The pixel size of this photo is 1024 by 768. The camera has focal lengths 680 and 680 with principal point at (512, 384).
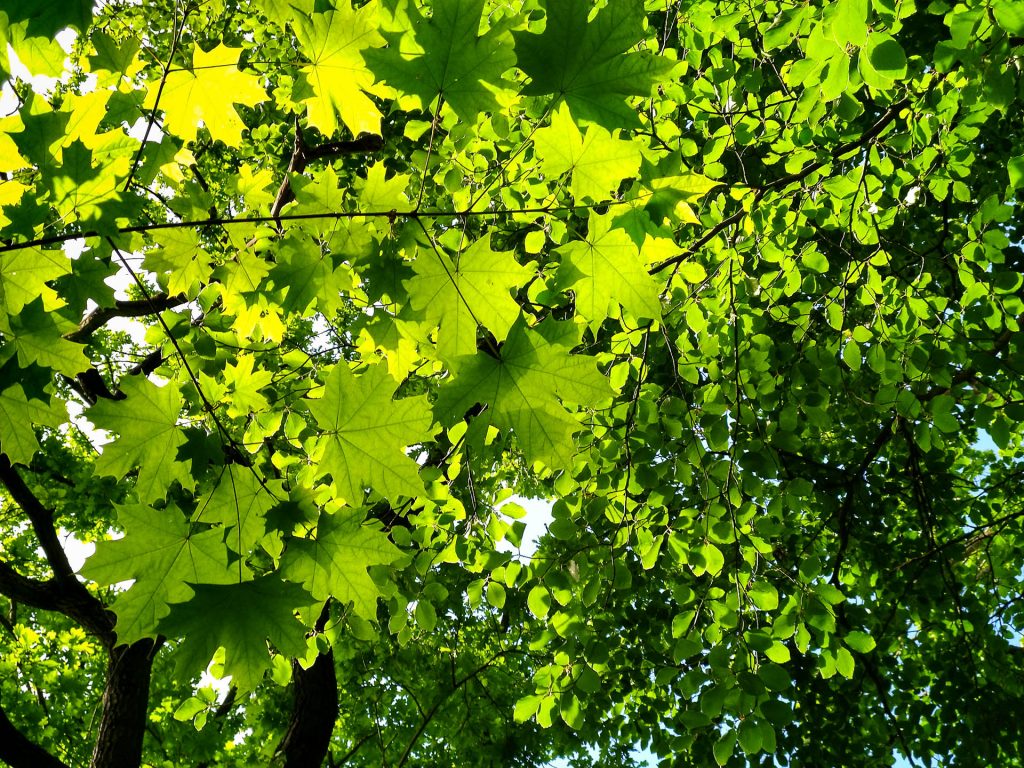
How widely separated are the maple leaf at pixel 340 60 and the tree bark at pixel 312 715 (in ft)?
15.0

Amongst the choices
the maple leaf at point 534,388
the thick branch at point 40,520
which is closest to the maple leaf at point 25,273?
the maple leaf at point 534,388

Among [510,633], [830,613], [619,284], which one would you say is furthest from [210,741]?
[619,284]

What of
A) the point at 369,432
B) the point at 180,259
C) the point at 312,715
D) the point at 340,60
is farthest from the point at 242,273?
the point at 312,715

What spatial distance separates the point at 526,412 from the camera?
4.79ft

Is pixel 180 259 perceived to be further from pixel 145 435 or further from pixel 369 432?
pixel 369 432

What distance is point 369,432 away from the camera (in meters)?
1.43

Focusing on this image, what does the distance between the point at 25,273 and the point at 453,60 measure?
42.8 inches

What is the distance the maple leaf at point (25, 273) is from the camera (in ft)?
4.99

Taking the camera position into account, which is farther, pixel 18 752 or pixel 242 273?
pixel 18 752

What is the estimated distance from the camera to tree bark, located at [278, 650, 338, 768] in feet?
17.1

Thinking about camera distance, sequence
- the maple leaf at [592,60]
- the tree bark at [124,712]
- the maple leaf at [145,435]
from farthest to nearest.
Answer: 1. the tree bark at [124,712]
2. the maple leaf at [145,435]
3. the maple leaf at [592,60]

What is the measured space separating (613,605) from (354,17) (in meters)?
3.64

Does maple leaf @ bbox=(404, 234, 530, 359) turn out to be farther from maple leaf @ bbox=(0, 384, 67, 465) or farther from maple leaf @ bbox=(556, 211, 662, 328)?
maple leaf @ bbox=(0, 384, 67, 465)

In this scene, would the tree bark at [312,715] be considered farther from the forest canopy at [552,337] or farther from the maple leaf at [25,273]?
the maple leaf at [25,273]
